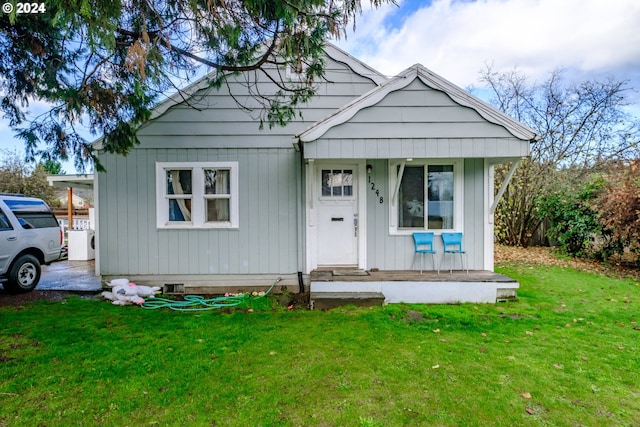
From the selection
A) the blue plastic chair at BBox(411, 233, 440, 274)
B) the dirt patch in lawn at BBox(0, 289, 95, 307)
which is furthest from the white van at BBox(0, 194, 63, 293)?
the blue plastic chair at BBox(411, 233, 440, 274)

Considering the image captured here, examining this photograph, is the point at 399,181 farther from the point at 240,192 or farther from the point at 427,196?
the point at 240,192

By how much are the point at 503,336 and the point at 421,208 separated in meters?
2.62

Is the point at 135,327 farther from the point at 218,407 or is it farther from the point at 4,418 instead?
the point at 218,407

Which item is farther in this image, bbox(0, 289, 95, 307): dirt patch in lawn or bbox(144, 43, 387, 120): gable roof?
bbox(144, 43, 387, 120): gable roof

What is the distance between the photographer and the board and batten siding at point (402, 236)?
19.6 ft

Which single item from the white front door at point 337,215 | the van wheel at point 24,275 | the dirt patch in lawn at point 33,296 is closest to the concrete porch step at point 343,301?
the white front door at point 337,215

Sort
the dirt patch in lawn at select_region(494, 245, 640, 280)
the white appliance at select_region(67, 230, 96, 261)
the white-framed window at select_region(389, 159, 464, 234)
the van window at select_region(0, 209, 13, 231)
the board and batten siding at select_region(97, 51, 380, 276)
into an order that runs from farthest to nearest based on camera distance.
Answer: the white appliance at select_region(67, 230, 96, 261)
the dirt patch in lawn at select_region(494, 245, 640, 280)
the board and batten siding at select_region(97, 51, 380, 276)
the white-framed window at select_region(389, 159, 464, 234)
the van window at select_region(0, 209, 13, 231)

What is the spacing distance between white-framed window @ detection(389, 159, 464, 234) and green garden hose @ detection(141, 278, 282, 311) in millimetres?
2950

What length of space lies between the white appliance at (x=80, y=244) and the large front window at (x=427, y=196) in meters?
8.96

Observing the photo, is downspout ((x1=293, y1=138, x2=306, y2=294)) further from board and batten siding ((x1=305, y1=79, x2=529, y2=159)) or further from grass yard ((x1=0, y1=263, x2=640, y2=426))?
grass yard ((x1=0, y1=263, x2=640, y2=426))

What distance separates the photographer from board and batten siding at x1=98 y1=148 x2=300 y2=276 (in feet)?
20.0

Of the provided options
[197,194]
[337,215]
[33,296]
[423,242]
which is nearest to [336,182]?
[337,215]

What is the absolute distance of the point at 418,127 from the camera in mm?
5113

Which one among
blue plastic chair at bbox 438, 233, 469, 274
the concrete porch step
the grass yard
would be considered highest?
blue plastic chair at bbox 438, 233, 469, 274
